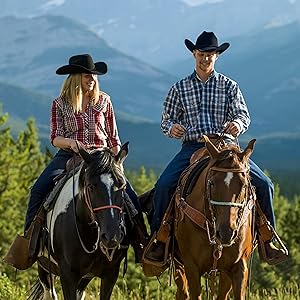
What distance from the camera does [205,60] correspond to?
9.35 m

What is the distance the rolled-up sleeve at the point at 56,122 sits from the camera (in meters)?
9.13

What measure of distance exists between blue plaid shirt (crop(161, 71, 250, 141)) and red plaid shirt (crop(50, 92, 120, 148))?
84cm

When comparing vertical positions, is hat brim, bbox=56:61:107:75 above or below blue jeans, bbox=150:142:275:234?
above

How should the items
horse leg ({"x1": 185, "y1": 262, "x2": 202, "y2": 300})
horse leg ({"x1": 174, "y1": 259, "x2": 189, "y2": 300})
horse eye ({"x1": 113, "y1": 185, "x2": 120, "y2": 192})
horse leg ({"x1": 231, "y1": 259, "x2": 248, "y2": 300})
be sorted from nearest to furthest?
1. horse eye ({"x1": 113, "y1": 185, "x2": 120, "y2": 192})
2. horse leg ({"x1": 231, "y1": 259, "x2": 248, "y2": 300})
3. horse leg ({"x1": 185, "y1": 262, "x2": 202, "y2": 300})
4. horse leg ({"x1": 174, "y1": 259, "x2": 189, "y2": 300})

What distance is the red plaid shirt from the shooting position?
9.11m

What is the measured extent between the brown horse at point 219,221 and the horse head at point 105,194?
0.85 metres

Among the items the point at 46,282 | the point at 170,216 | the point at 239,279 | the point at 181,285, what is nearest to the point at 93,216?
the point at 170,216

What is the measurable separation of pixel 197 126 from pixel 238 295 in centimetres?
240

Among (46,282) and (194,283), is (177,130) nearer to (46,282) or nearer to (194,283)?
(194,283)

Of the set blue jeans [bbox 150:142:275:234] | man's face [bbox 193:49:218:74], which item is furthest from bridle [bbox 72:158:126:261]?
man's face [bbox 193:49:218:74]

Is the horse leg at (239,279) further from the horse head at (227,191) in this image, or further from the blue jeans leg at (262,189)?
the blue jeans leg at (262,189)

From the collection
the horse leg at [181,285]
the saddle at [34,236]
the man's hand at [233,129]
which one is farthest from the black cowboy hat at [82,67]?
the horse leg at [181,285]

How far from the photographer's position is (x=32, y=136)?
2314 inches

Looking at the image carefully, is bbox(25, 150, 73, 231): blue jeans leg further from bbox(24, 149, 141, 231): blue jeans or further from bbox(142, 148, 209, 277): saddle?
bbox(142, 148, 209, 277): saddle
